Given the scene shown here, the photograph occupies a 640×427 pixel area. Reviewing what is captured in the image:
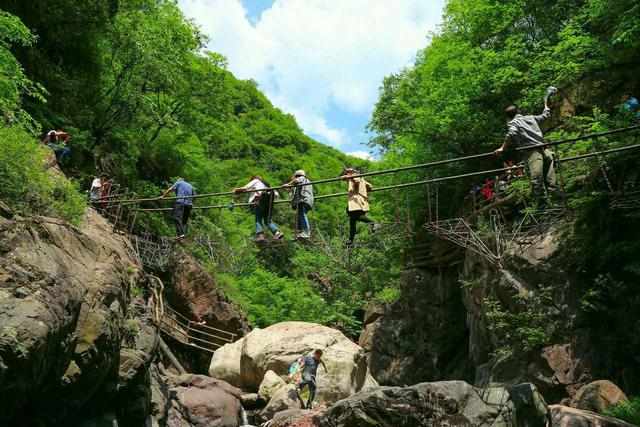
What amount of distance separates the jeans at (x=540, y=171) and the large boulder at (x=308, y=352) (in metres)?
9.08

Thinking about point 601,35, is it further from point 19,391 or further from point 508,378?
point 19,391

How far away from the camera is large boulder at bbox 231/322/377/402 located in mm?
15742

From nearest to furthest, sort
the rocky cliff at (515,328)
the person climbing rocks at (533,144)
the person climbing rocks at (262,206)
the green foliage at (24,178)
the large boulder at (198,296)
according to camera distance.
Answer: the person climbing rocks at (533,144) → the green foliage at (24,178) → the person climbing rocks at (262,206) → the rocky cliff at (515,328) → the large boulder at (198,296)

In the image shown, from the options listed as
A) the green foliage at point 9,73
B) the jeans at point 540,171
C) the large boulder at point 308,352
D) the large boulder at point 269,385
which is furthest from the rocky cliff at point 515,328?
the green foliage at point 9,73

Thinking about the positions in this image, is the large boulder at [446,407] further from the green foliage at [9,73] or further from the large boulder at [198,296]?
the large boulder at [198,296]

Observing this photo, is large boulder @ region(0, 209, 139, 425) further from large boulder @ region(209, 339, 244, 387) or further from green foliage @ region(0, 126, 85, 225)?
large boulder @ region(209, 339, 244, 387)

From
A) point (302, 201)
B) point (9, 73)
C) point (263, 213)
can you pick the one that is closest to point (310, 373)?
point (263, 213)

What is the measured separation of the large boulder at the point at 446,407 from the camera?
10.1 metres

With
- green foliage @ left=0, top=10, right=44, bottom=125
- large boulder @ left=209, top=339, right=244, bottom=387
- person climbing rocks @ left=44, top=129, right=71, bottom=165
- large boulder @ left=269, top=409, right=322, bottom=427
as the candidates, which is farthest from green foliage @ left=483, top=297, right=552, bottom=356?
green foliage @ left=0, top=10, right=44, bottom=125

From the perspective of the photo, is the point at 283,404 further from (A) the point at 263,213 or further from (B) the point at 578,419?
(B) the point at 578,419

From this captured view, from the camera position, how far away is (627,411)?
10578mm

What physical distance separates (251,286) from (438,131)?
14.3m

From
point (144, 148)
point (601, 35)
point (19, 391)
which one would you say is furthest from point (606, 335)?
point (144, 148)

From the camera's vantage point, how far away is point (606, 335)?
1413 cm
